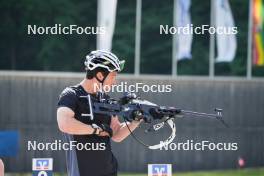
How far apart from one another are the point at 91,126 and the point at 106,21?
11.8m

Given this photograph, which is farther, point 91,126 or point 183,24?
point 183,24

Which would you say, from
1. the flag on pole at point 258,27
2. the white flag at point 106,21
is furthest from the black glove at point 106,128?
the flag on pole at point 258,27

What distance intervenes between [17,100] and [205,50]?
15.2 ft

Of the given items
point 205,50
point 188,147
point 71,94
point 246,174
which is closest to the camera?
point 71,94

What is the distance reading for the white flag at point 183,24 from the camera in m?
16.8

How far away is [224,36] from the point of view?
Result: 675 inches

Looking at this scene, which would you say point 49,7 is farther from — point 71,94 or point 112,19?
point 71,94

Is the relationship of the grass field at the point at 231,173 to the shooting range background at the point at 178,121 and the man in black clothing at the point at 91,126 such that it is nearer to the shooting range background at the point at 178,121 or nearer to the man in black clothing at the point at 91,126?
the shooting range background at the point at 178,121

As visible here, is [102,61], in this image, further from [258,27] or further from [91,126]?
[258,27]

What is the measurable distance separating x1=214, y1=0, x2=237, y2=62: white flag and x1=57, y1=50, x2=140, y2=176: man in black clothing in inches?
477

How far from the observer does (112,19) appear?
16594mm

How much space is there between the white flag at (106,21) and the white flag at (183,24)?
1493 millimetres

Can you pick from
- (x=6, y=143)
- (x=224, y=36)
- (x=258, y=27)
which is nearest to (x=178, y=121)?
(x=224, y=36)

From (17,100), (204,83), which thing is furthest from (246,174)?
(17,100)
